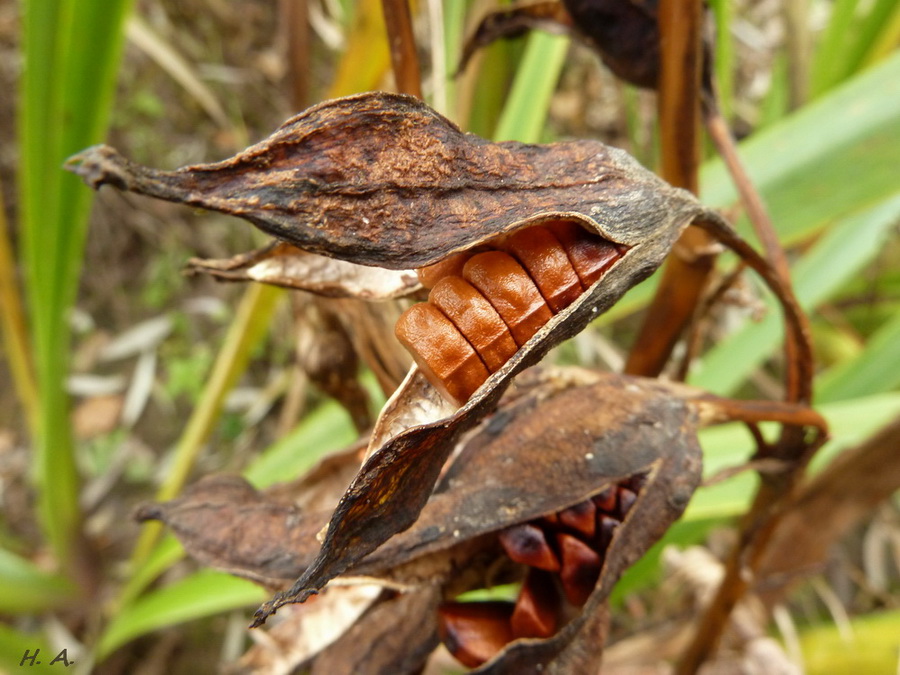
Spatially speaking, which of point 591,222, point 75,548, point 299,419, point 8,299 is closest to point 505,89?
point 299,419

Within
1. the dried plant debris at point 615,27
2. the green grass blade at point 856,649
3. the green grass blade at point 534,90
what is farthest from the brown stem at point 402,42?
the green grass blade at point 856,649

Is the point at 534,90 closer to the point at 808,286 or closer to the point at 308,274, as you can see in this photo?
the point at 808,286

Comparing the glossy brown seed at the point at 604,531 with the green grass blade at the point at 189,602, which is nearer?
the glossy brown seed at the point at 604,531

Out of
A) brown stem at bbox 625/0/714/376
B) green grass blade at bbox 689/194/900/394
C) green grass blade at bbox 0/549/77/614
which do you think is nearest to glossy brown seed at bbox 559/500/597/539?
brown stem at bbox 625/0/714/376

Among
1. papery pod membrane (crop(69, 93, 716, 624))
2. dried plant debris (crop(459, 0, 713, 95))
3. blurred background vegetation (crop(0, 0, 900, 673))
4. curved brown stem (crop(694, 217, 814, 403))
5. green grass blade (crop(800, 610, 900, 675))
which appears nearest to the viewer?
papery pod membrane (crop(69, 93, 716, 624))

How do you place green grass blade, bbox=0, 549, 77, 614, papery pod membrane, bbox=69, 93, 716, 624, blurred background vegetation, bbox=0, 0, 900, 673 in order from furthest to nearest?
green grass blade, bbox=0, 549, 77, 614, blurred background vegetation, bbox=0, 0, 900, 673, papery pod membrane, bbox=69, 93, 716, 624

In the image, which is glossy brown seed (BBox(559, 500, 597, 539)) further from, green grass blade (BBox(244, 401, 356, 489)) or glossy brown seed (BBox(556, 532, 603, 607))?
green grass blade (BBox(244, 401, 356, 489))

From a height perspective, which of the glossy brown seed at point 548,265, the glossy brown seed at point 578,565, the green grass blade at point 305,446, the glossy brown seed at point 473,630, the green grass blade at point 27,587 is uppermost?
the glossy brown seed at point 548,265

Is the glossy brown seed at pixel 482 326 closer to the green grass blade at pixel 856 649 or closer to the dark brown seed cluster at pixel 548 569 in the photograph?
the dark brown seed cluster at pixel 548 569
